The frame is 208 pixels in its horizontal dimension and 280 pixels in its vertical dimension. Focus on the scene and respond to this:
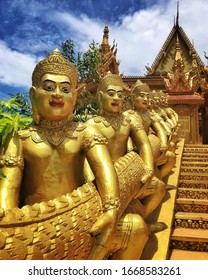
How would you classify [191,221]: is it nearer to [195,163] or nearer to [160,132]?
[160,132]

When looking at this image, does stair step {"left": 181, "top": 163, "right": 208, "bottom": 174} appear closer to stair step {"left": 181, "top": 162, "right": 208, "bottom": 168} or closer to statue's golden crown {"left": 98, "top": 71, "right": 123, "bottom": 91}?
stair step {"left": 181, "top": 162, "right": 208, "bottom": 168}

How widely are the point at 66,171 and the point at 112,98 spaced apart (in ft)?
3.82

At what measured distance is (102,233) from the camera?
1.66 meters

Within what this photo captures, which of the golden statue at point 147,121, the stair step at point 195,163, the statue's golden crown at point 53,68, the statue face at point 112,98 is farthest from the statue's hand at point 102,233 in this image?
the stair step at point 195,163

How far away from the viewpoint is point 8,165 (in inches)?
73.7

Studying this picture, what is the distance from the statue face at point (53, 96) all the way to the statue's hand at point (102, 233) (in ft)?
2.51

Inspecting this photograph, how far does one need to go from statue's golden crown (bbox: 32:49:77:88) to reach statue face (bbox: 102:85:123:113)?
88 centimetres

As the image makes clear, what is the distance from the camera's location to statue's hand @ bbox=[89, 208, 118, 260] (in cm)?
162

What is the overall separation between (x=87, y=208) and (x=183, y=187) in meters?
3.62

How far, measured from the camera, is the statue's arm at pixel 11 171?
1.80 meters

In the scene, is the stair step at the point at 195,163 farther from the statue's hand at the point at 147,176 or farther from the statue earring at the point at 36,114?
the statue earring at the point at 36,114

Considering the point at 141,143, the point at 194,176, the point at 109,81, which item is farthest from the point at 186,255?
the point at 194,176

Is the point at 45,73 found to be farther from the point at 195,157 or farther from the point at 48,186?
the point at 195,157
